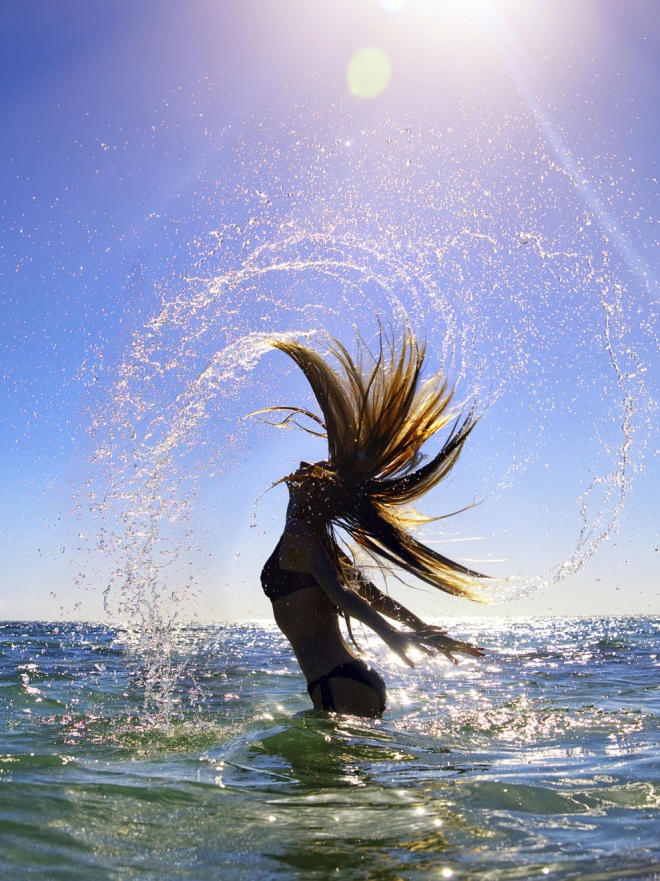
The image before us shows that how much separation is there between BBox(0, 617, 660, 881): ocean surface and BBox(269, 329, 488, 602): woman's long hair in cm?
134

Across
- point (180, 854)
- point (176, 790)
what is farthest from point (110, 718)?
point (180, 854)

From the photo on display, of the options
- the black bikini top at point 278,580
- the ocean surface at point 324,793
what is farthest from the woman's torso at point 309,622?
the ocean surface at point 324,793

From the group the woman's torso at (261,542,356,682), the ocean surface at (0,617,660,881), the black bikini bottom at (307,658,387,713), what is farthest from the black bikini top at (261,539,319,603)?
the ocean surface at (0,617,660,881)

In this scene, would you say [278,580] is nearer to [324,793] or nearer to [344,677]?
[344,677]

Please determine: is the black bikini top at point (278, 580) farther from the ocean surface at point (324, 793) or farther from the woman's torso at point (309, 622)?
the ocean surface at point (324, 793)

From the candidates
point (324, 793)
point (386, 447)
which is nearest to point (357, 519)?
point (386, 447)

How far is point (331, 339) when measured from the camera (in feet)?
20.2

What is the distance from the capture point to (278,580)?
4.91 meters

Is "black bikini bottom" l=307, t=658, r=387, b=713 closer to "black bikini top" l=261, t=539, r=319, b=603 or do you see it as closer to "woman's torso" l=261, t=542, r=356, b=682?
"woman's torso" l=261, t=542, r=356, b=682

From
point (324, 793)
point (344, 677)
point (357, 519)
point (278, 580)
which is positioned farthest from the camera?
point (357, 519)

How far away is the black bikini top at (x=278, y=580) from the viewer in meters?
4.85

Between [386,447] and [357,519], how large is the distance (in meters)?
0.60

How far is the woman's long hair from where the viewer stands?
564 centimetres

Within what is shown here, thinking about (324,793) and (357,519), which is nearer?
(324,793)
